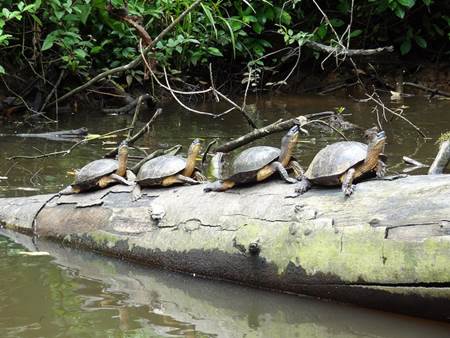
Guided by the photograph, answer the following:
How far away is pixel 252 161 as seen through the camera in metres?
3.77

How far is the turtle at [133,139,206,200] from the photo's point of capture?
416 centimetres

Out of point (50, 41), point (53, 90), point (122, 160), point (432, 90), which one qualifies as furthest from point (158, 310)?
point (432, 90)

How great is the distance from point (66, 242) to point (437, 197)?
7.81ft

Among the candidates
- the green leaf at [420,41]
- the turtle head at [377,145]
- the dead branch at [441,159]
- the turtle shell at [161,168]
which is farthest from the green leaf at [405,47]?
the turtle head at [377,145]

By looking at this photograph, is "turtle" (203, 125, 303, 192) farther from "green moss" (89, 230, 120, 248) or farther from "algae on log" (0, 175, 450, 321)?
"green moss" (89, 230, 120, 248)

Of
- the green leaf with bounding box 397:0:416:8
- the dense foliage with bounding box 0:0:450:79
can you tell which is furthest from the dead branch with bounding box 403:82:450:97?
the green leaf with bounding box 397:0:416:8

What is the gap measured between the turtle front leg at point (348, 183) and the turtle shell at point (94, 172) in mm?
1684

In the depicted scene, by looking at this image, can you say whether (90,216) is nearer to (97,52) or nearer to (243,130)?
(243,130)

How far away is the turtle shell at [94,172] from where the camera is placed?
438 centimetres

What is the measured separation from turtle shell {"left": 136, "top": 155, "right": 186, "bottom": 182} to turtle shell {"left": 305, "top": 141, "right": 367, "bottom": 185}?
0.97 metres

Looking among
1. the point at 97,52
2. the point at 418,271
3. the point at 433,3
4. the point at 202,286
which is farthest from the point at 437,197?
the point at 433,3

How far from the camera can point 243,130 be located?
8.07 meters

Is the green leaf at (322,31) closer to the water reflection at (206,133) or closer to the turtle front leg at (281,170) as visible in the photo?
the water reflection at (206,133)

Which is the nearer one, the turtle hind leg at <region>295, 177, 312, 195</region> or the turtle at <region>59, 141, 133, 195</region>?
the turtle hind leg at <region>295, 177, 312, 195</region>
